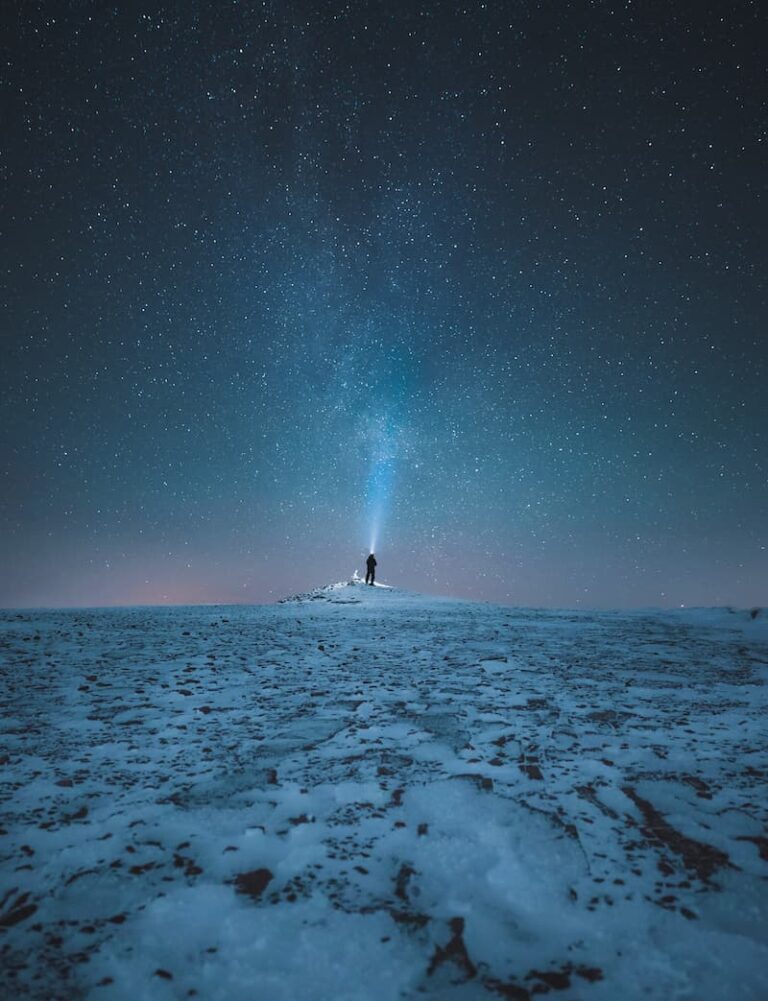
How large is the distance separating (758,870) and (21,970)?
330 centimetres

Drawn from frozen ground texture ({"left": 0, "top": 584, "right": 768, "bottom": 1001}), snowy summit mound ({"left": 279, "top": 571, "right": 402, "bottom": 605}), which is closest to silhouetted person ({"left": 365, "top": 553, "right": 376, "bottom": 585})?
snowy summit mound ({"left": 279, "top": 571, "right": 402, "bottom": 605})

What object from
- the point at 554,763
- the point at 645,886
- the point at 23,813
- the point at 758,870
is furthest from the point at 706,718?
the point at 23,813

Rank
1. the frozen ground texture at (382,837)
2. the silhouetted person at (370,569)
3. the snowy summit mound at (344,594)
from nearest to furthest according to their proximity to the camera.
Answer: the frozen ground texture at (382,837) → the snowy summit mound at (344,594) → the silhouetted person at (370,569)

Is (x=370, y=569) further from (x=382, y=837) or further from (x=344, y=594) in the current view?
(x=382, y=837)

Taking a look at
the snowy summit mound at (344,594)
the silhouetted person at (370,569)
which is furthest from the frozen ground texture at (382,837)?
the silhouetted person at (370,569)

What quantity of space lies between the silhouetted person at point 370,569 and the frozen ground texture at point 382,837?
1964 centimetres

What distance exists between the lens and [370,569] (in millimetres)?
25656

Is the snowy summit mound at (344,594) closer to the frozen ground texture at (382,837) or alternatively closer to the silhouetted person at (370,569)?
the silhouetted person at (370,569)

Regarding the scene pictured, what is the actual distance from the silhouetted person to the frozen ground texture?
64.4 ft

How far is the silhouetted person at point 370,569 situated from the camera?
25.7 meters

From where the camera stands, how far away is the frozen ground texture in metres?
1.95

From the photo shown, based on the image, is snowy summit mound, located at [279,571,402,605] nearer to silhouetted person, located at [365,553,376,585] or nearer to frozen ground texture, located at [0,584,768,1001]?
silhouetted person, located at [365,553,376,585]

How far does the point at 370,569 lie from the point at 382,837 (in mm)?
22911

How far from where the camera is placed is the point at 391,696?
210 inches
